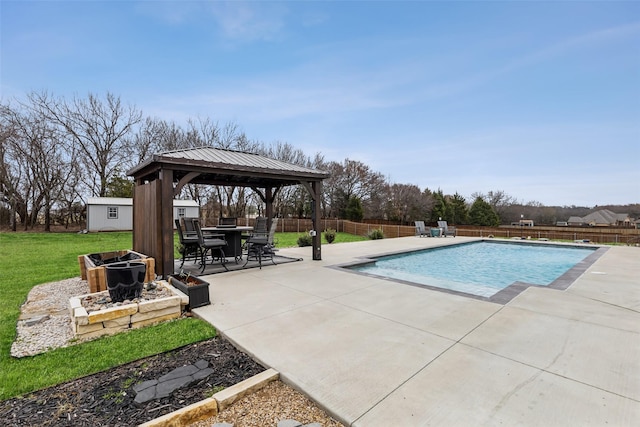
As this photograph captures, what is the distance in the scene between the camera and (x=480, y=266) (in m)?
8.67

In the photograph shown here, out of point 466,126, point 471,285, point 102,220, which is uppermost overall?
point 466,126

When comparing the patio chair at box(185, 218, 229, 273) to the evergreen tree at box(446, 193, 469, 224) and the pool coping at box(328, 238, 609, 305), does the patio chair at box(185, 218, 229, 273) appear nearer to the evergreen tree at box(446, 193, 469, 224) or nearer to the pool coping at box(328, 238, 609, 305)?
the pool coping at box(328, 238, 609, 305)

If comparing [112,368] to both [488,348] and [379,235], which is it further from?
[379,235]

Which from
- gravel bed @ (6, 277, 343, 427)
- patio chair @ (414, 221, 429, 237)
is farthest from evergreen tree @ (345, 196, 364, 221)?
gravel bed @ (6, 277, 343, 427)

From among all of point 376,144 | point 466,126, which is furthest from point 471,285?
point 376,144

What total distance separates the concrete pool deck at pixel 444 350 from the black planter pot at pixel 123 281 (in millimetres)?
841

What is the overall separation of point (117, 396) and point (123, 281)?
1922 mm

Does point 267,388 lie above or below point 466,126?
below

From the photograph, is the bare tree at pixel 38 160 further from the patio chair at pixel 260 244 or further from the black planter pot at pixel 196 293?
the black planter pot at pixel 196 293

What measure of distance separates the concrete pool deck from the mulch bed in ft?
0.99

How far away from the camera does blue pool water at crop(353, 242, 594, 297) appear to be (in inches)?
250

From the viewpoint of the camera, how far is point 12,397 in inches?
82.0

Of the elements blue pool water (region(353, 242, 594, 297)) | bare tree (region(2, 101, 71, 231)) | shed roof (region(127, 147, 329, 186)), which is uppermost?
bare tree (region(2, 101, 71, 231))

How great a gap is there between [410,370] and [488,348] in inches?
36.9
